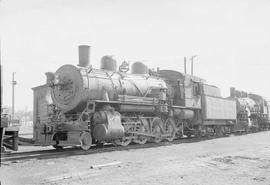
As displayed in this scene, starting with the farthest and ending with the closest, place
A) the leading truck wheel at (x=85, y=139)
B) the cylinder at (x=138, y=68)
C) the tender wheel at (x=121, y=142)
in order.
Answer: the cylinder at (x=138, y=68), the tender wheel at (x=121, y=142), the leading truck wheel at (x=85, y=139)

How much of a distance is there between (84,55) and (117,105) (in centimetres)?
260

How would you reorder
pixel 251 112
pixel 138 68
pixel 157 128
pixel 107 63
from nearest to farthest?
1. pixel 107 63
2. pixel 157 128
3. pixel 138 68
4. pixel 251 112

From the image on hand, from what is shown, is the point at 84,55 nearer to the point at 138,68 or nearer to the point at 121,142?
the point at 138,68

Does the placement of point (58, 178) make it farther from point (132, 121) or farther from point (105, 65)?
point (105, 65)

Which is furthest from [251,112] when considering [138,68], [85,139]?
[85,139]

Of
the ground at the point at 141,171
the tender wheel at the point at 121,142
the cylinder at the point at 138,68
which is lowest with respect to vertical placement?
the ground at the point at 141,171

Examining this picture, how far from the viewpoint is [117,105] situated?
14594 millimetres

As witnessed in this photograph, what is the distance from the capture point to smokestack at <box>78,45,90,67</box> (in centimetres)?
1460

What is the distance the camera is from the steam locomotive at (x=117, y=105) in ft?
43.9

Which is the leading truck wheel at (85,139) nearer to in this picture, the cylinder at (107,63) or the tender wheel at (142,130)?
the tender wheel at (142,130)

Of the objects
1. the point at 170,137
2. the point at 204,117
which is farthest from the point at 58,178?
the point at 204,117

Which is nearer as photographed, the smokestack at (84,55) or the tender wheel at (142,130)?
the smokestack at (84,55)

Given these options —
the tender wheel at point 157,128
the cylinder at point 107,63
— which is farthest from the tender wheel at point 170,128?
the cylinder at point 107,63

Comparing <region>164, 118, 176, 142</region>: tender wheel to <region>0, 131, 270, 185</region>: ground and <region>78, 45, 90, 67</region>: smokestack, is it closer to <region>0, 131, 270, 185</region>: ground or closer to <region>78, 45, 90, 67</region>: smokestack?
<region>78, 45, 90, 67</region>: smokestack
